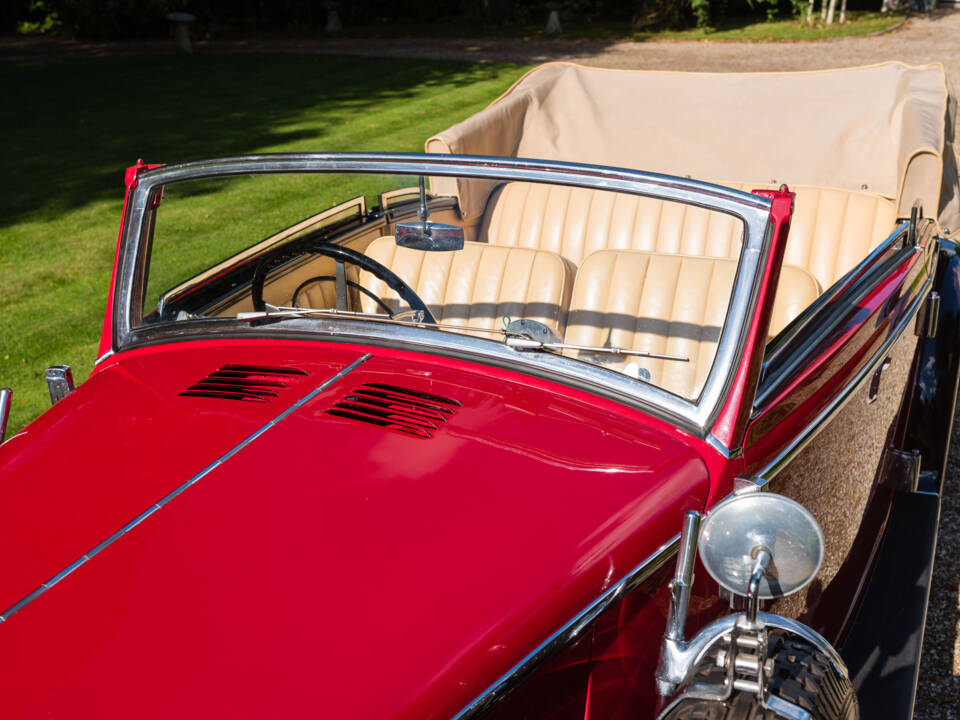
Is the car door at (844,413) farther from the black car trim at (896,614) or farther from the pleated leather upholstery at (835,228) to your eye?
the pleated leather upholstery at (835,228)

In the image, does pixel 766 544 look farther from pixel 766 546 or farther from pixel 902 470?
pixel 902 470

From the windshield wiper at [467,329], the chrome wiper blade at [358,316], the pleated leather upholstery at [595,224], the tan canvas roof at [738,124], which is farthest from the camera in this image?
the tan canvas roof at [738,124]

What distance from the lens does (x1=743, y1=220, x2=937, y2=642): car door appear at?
2037mm

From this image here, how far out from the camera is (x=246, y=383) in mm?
2014

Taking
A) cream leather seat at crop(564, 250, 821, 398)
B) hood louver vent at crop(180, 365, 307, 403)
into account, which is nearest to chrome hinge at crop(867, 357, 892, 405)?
cream leather seat at crop(564, 250, 821, 398)

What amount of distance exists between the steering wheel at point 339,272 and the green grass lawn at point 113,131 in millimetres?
904

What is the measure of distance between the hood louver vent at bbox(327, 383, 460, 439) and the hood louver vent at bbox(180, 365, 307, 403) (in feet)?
0.55

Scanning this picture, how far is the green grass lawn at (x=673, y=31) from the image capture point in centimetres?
1595

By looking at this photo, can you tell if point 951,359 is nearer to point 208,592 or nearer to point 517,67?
point 208,592

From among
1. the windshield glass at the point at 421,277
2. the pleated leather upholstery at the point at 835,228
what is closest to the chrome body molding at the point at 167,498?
the windshield glass at the point at 421,277

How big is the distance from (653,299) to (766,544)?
120 cm

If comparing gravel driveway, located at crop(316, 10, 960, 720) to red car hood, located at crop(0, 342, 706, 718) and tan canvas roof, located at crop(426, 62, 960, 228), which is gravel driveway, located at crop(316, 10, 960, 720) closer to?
tan canvas roof, located at crop(426, 62, 960, 228)

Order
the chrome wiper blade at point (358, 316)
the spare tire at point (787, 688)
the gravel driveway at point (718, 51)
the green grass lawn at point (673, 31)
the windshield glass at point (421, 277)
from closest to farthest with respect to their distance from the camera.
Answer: the spare tire at point (787, 688), the chrome wiper blade at point (358, 316), the windshield glass at point (421, 277), the gravel driveway at point (718, 51), the green grass lawn at point (673, 31)

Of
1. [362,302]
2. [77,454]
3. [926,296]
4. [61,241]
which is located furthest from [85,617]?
[61,241]
